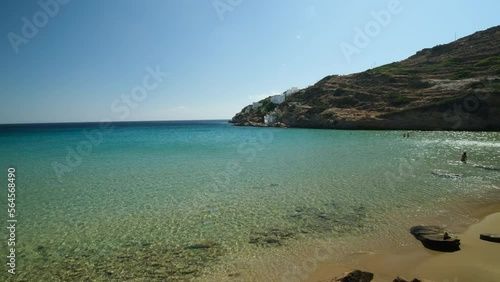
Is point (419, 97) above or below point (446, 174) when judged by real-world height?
above

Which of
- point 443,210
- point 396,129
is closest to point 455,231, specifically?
point 443,210

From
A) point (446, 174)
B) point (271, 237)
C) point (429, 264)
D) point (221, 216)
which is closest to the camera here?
point (429, 264)

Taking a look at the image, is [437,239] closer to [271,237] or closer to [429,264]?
[429,264]

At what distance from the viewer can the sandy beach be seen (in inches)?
279

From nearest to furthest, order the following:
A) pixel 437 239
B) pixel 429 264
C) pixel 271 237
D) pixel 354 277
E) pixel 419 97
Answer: pixel 354 277 → pixel 429 264 → pixel 437 239 → pixel 271 237 → pixel 419 97

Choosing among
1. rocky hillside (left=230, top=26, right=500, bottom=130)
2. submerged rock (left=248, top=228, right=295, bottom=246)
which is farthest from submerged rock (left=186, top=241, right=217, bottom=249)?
rocky hillside (left=230, top=26, right=500, bottom=130)

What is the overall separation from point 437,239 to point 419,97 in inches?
3139

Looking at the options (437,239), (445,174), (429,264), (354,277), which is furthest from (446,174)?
(354,277)

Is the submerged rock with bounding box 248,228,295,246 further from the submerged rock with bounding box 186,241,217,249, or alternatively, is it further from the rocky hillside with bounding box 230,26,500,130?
the rocky hillside with bounding box 230,26,500,130

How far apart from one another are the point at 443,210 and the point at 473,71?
301ft

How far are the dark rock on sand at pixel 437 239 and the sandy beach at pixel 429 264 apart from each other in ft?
0.68

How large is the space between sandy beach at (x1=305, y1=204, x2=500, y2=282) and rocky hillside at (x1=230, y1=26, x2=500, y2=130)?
7166cm

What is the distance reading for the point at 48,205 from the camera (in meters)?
14.5

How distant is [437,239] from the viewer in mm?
8797
